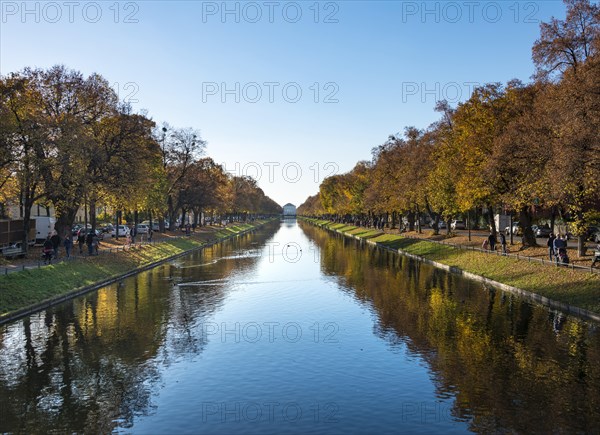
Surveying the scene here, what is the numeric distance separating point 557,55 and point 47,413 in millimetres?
39472

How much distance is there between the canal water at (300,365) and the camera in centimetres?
1380

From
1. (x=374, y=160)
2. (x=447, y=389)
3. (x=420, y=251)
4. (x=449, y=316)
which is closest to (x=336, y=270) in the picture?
(x=420, y=251)

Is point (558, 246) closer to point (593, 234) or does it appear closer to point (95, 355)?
point (593, 234)

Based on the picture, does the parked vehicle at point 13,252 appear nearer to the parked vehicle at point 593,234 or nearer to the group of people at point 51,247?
the group of people at point 51,247

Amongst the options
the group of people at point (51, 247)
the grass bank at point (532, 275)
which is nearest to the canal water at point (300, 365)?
the grass bank at point (532, 275)

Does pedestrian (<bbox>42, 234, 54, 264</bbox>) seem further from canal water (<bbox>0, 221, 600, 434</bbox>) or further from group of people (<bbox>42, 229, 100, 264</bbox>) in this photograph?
canal water (<bbox>0, 221, 600, 434</bbox>)

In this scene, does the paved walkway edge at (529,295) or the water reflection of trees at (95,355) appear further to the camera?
the paved walkway edge at (529,295)

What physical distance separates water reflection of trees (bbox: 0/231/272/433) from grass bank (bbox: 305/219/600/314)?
19.8 meters

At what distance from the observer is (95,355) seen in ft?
64.8

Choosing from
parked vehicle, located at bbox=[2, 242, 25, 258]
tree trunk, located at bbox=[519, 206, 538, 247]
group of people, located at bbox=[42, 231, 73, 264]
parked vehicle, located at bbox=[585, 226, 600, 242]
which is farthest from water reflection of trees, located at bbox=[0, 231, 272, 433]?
parked vehicle, located at bbox=[585, 226, 600, 242]

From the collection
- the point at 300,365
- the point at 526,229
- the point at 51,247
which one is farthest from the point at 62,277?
the point at 526,229

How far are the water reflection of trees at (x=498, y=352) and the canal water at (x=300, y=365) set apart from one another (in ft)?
0.22

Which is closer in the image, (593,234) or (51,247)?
(51,247)

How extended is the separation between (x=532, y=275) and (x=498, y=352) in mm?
17258
